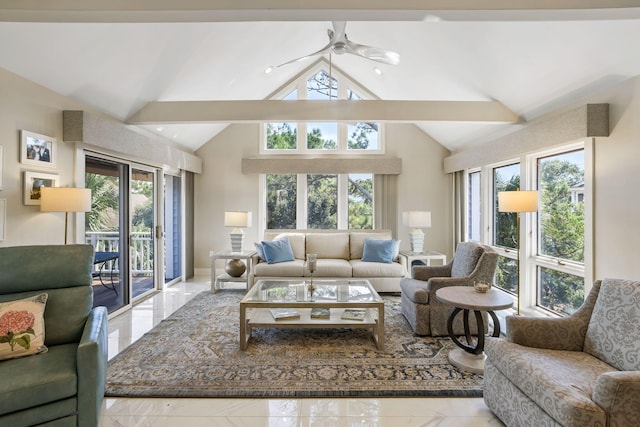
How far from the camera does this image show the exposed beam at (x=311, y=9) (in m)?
1.87

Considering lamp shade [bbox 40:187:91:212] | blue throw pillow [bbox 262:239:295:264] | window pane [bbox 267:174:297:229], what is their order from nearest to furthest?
lamp shade [bbox 40:187:91:212] < blue throw pillow [bbox 262:239:295:264] < window pane [bbox 267:174:297:229]

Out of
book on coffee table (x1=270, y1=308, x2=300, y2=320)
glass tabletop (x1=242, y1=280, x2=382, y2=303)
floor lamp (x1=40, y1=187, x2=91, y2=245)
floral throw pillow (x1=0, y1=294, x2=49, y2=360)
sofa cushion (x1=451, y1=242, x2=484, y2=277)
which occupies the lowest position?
book on coffee table (x1=270, y1=308, x2=300, y2=320)

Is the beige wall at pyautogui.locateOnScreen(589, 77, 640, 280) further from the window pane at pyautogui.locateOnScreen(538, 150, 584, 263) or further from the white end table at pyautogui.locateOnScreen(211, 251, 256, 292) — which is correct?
the white end table at pyautogui.locateOnScreen(211, 251, 256, 292)

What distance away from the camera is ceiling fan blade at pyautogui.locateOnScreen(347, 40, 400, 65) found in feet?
10.1

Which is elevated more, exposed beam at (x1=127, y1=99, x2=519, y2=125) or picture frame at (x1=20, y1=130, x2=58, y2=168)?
exposed beam at (x1=127, y1=99, x2=519, y2=125)

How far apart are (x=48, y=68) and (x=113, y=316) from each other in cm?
269

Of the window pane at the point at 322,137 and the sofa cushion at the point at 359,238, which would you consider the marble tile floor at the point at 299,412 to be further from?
the window pane at the point at 322,137

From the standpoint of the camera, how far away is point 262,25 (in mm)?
3775

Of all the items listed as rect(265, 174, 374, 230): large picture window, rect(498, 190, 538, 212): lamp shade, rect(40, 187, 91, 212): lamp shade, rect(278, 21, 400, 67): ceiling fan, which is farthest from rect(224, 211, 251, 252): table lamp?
rect(498, 190, 538, 212): lamp shade

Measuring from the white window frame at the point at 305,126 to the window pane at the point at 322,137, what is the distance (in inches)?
3.0

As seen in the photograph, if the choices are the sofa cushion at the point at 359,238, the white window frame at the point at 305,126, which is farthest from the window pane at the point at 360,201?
the sofa cushion at the point at 359,238

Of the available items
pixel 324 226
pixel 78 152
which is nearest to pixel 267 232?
pixel 324 226

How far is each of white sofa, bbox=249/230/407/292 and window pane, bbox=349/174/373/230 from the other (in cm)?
59

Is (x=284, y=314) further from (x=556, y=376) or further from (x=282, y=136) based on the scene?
(x=282, y=136)
